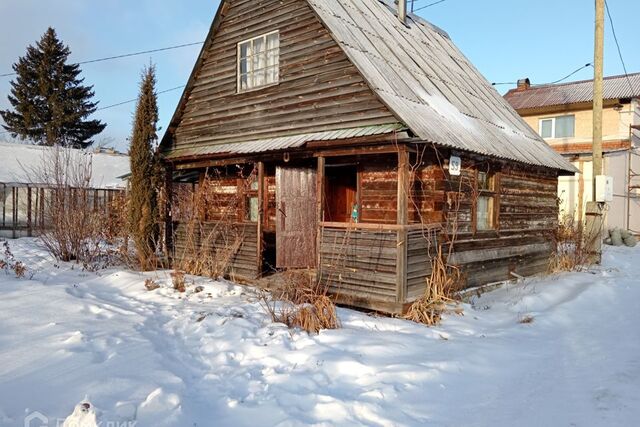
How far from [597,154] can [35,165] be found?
25797 millimetres

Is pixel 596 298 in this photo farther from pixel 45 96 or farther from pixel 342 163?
pixel 45 96

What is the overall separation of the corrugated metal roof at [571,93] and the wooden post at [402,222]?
66.3 ft

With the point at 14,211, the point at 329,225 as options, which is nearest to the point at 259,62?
the point at 329,225

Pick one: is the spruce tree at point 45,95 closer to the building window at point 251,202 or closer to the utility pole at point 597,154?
the building window at point 251,202

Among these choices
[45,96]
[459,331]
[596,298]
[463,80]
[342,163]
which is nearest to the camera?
[459,331]

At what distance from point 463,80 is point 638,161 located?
1659cm

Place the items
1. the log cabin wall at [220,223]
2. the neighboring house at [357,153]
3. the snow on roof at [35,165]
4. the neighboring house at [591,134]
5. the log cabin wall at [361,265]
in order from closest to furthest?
the log cabin wall at [361,265] < the neighboring house at [357,153] < the log cabin wall at [220,223] < the neighboring house at [591,134] < the snow on roof at [35,165]

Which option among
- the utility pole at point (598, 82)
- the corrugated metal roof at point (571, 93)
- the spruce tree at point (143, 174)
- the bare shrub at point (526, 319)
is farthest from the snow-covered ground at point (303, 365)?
the corrugated metal roof at point (571, 93)

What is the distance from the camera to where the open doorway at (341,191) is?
1162 cm

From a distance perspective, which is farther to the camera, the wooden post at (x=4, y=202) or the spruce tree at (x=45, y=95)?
the spruce tree at (x=45, y=95)

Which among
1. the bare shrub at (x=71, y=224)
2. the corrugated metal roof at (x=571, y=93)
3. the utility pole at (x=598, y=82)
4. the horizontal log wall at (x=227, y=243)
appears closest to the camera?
the horizontal log wall at (x=227, y=243)

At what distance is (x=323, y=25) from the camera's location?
9242 millimetres

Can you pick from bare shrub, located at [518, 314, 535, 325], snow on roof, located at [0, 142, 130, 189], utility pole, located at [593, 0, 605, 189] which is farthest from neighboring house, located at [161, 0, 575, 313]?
snow on roof, located at [0, 142, 130, 189]

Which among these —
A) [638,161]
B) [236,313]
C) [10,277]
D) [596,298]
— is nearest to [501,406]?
[236,313]
